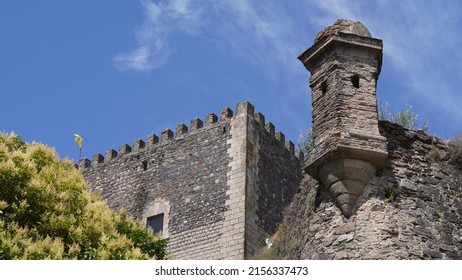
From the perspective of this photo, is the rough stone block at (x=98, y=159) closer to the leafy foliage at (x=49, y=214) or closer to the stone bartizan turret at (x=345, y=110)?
the leafy foliage at (x=49, y=214)

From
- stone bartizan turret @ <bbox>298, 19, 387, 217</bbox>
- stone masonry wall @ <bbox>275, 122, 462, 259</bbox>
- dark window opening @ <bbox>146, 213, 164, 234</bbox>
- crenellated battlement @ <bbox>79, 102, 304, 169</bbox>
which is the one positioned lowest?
stone masonry wall @ <bbox>275, 122, 462, 259</bbox>

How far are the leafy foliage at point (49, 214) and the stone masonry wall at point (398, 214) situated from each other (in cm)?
353

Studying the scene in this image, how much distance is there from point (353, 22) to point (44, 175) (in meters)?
6.21

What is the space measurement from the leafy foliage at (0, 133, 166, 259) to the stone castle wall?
367 inches

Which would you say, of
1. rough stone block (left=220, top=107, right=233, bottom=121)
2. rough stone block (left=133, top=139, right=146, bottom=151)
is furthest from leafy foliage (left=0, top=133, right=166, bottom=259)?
rough stone block (left=133, top=139, right=146, bottom=151)

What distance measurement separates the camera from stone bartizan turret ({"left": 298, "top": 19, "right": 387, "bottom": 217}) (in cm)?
1188

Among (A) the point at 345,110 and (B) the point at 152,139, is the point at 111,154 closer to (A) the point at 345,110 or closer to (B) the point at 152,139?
(B) the point at 152,139

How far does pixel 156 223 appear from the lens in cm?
2788

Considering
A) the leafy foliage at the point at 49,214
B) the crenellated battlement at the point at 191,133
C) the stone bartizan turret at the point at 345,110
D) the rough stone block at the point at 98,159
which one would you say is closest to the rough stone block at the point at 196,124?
the crenellated battlement at the point at 191,133

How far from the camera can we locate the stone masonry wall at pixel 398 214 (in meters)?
11.5

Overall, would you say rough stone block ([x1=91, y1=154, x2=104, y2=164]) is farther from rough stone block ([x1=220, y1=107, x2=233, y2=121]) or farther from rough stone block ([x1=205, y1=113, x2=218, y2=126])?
rough stone block ([x1=220, y1=107, x2=233, y2=121])

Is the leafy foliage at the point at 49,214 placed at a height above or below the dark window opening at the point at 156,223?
below

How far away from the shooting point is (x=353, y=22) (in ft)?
42.7
